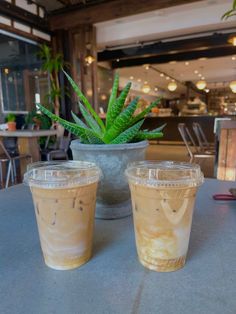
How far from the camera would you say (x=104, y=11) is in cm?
492

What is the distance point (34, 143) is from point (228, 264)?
3300mm

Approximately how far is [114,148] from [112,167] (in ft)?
0.15

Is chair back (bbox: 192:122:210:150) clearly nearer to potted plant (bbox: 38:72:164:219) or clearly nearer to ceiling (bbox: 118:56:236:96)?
potted plant (bbox: 38:72:164:219)

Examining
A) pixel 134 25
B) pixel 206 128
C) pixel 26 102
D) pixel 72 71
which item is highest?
pixel 134 25

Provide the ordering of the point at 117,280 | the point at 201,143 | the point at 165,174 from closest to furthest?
the point at 117,280 → the point at 165,174 → the point at 201,143

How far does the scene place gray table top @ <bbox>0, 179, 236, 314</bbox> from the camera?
336 millimetres

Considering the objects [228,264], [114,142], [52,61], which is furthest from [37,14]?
[228,264]

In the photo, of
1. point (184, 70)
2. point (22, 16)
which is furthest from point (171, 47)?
point (184, 70)

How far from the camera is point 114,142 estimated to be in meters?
0.61

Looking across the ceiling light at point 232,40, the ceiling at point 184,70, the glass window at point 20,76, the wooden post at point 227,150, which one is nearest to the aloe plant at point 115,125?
the wooden post at point 227,150

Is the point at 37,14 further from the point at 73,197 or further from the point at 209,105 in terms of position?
the point at 209,105

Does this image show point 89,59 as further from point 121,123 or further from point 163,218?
point 163,218

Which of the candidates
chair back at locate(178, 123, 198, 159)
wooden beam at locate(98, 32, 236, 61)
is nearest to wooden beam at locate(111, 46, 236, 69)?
wooden beam at locate(98, 32, 236, 61)

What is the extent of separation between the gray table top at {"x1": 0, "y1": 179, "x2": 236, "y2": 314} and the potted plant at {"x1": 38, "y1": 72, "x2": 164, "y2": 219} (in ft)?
0.25
